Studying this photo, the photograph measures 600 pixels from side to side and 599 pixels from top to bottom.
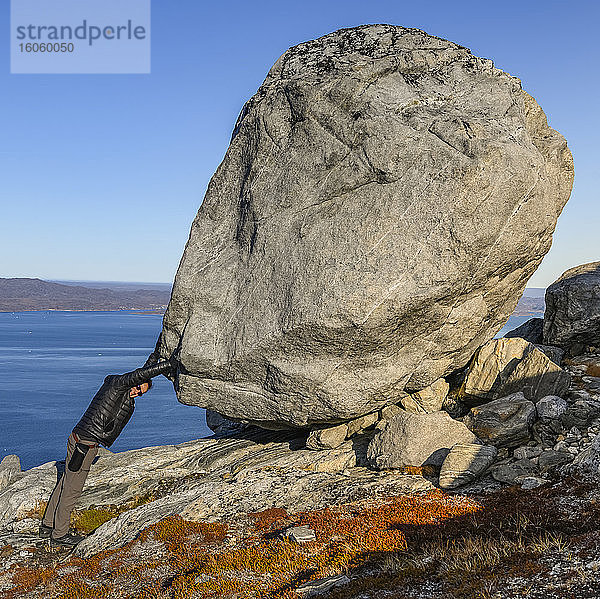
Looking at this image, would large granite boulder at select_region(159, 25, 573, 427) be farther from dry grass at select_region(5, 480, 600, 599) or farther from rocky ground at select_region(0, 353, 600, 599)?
dry grass at select_region(5, 480, 600, 599)

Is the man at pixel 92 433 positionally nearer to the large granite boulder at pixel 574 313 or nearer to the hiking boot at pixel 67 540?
the hiking boot at pixel 67 540

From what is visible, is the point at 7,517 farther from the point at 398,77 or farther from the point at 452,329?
the point at 398,77

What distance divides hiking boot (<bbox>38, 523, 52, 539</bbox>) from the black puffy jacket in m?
3.14

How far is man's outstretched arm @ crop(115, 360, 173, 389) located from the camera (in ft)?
60.4

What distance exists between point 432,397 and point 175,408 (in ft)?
366

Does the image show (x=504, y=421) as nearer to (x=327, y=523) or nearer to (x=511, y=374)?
(x=511, y=374)

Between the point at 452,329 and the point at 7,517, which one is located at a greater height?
the point at 452,329

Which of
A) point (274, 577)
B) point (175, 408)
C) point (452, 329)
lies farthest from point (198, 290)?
point (175, 408)

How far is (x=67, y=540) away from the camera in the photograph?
683 inches

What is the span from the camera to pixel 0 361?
182 meters

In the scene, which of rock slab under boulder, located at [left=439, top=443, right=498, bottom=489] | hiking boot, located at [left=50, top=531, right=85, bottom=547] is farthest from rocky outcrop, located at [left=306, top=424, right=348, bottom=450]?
hiking boot, located at [left=50, top=531, right=85, bottom=547]

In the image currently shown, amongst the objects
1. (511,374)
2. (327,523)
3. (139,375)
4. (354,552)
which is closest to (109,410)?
(139,375)

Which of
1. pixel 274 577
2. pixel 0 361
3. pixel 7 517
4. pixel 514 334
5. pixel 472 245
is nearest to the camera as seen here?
pixel 274 577

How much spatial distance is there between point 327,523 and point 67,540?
9.08 meters
